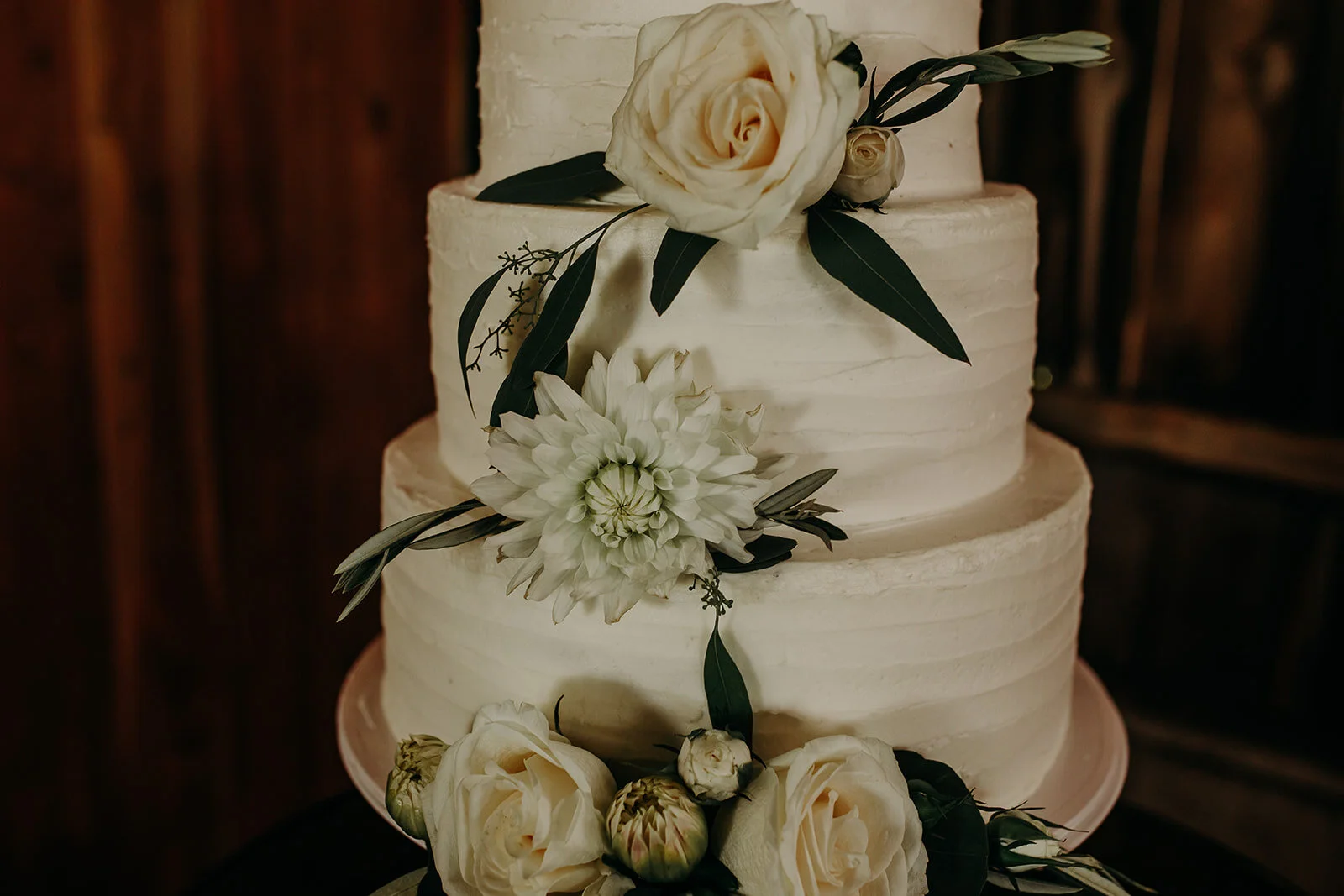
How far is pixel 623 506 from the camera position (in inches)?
37.7

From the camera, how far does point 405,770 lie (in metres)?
1.15

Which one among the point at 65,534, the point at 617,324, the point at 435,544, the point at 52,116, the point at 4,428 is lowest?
the point at 65,534

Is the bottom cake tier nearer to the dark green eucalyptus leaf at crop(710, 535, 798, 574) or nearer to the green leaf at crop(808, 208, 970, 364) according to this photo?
the dark green eucalyptus leaf at crop(710, 535, 798, 574)

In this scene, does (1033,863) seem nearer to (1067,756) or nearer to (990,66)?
(1067,756)

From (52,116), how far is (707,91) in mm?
1403

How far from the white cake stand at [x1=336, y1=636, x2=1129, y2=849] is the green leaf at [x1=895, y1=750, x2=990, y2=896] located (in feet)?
0.59

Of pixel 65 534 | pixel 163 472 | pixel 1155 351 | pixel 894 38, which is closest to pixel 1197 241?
pixel 1155 351

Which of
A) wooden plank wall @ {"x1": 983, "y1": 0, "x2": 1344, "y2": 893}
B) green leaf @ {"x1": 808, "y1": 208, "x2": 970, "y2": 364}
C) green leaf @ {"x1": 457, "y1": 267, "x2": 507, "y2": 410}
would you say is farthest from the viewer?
wooden plank wall @ {"x1": 983, "y1": 0, "x2": 1344, "y2": 893}

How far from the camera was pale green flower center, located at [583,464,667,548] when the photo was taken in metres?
0.96

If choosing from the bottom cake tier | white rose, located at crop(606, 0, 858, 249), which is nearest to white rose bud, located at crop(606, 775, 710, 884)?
the bottom cake tier

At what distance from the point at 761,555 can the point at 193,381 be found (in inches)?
56.2

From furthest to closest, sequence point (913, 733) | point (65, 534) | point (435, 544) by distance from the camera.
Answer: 1. point (65, 534)
2. point (913, 733)
3. point (435, 544)

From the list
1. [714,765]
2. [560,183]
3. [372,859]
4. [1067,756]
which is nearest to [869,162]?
[560,183]

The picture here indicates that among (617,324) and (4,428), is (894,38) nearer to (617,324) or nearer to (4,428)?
(617,324)
